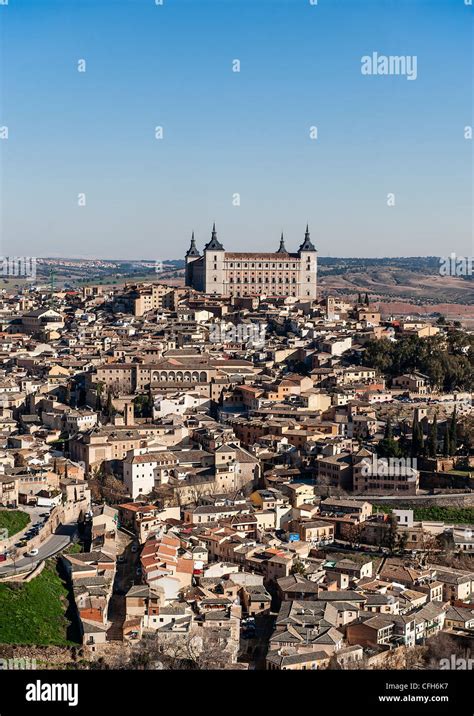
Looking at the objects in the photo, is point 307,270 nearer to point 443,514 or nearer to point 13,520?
point 443,514

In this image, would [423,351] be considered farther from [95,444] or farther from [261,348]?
[95,444]

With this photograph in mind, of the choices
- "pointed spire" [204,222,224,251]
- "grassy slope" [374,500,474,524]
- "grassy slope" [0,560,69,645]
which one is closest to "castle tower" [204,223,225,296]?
"pointed spire" [204,222,224,251]

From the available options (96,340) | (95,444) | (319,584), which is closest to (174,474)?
(95,444)

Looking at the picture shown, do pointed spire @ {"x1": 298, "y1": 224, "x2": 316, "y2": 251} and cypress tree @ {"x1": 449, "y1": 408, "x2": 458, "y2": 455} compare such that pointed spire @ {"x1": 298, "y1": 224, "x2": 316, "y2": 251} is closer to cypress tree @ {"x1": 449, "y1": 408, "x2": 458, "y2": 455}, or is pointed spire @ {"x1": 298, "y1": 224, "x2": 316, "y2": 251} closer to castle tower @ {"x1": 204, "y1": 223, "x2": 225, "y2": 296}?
castle tower @ {"x1": 204, "y1": 223, "x2": 225, "y2": 296}

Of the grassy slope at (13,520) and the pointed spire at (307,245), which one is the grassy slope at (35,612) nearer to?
the grassy slope at (13,520)

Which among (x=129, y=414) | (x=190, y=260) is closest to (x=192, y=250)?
(x=190, y=260)

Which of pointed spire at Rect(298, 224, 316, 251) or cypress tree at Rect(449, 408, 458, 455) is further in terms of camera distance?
pointed spire at Rect(298, 224, 316, 251)

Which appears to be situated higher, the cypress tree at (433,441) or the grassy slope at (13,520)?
the cypress tree at (433,441)

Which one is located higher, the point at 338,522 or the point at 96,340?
the point at 96,340

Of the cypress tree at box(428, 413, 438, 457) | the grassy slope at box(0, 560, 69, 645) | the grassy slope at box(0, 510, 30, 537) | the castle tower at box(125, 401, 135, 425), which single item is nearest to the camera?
the grassy slope at box(0, 560, 69, 645)

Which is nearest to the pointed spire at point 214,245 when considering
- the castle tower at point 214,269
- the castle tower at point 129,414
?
the castle tower at point 214,269

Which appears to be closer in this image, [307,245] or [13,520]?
[13,520]
